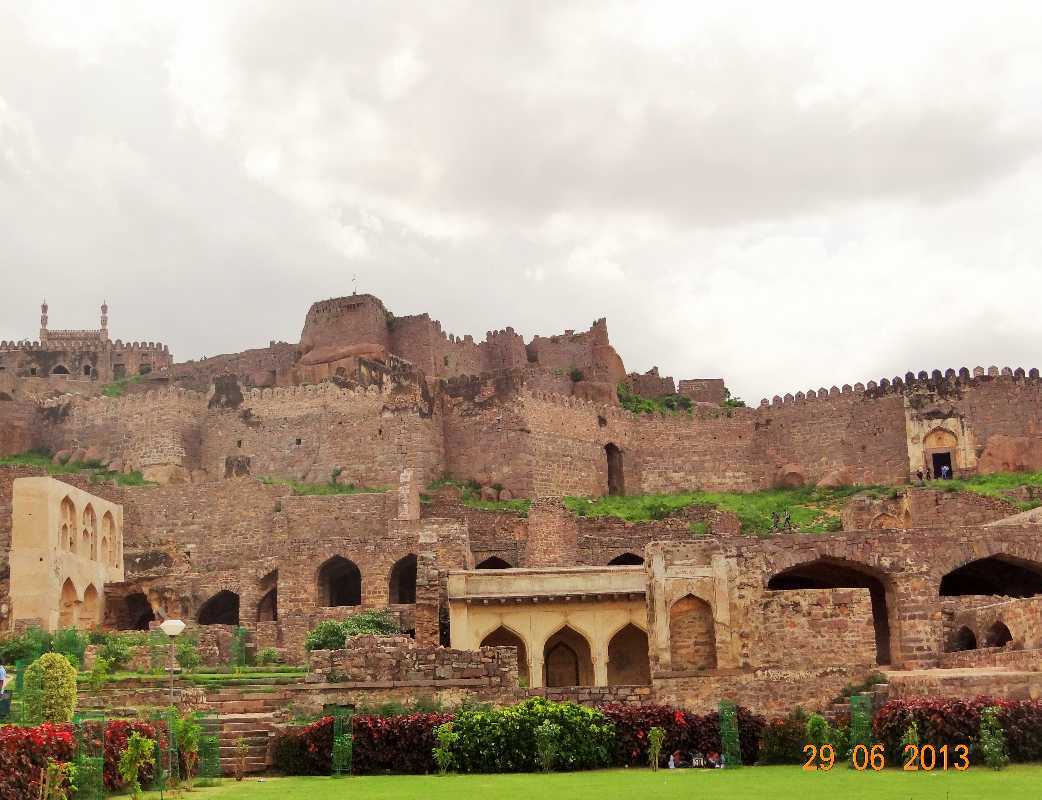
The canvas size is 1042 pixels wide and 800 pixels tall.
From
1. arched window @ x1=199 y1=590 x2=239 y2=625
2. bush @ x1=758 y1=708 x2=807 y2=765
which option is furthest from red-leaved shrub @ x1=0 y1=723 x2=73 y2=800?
arched window @ x1=199 y1=590 x2=239 y2=625

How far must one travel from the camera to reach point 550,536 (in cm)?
4256

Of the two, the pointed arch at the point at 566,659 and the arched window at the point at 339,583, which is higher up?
the arched window at the point at 339,583

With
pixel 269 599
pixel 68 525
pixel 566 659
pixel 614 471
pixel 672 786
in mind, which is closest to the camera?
pixel 672 786

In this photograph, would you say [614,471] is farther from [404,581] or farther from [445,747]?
[445,747]

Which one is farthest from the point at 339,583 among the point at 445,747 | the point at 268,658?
the point at 445,747

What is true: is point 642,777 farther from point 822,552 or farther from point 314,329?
point 314,329

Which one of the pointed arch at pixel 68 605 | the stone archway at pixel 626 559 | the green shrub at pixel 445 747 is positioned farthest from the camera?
the stone archway at pixel 626 559

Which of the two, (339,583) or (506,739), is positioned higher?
(339,583)

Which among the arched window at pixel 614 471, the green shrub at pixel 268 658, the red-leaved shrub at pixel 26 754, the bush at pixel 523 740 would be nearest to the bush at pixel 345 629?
the green shrub at pixel 268 658

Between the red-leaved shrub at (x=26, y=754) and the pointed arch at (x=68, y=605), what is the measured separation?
21833 millimetres

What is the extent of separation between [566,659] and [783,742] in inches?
506

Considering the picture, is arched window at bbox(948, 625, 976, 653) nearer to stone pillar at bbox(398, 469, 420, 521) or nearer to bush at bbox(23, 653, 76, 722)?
stone pillar at bbox(398, 469, 420, 521)

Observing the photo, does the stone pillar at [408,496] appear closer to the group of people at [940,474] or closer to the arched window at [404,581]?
the arched window at [404,581]

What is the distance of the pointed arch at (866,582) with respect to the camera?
31984 mm
